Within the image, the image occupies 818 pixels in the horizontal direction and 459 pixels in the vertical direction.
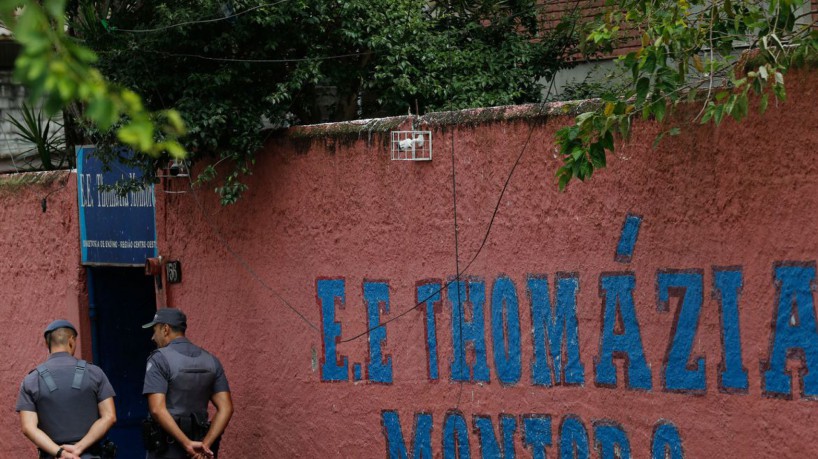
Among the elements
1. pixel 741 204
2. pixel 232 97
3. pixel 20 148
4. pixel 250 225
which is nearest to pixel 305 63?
pixel 232 97

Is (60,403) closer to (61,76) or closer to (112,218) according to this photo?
(112,218)

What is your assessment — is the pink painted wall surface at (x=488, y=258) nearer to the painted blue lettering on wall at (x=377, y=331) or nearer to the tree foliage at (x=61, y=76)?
the painted blue lettering on wall at (x=377, y=331)

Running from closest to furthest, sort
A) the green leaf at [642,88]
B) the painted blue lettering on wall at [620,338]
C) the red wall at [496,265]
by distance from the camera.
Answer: the green leaf at [642,88] → the red wall at [496,265] → the painted blue lettering on wall at [620,338]

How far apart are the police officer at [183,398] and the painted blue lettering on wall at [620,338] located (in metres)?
2.73

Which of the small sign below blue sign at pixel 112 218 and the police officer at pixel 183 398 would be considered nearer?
the police officer at pixel 183 398

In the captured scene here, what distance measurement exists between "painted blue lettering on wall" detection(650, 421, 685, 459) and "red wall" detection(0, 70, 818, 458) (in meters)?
0.03

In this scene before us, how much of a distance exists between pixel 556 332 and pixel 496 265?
2.04ft

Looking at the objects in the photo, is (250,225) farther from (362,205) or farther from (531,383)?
(531,383)

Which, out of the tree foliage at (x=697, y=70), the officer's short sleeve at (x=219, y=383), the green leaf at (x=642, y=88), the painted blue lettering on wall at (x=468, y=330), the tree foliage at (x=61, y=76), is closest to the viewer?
the tree foliage at (x=61, y=76)

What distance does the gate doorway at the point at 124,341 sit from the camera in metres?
11.0

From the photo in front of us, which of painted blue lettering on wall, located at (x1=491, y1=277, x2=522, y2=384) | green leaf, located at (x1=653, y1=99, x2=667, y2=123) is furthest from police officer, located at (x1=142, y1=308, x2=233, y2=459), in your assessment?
green leaf, located at (x1=653, y1=99, x2=667, y2=123)

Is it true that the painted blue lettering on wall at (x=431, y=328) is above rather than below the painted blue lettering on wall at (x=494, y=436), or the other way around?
above

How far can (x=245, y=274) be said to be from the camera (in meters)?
8.89

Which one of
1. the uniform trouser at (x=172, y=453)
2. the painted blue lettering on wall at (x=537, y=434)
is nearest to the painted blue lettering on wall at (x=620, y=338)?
the painted blue lettering on wall at (x=537, y=434)
